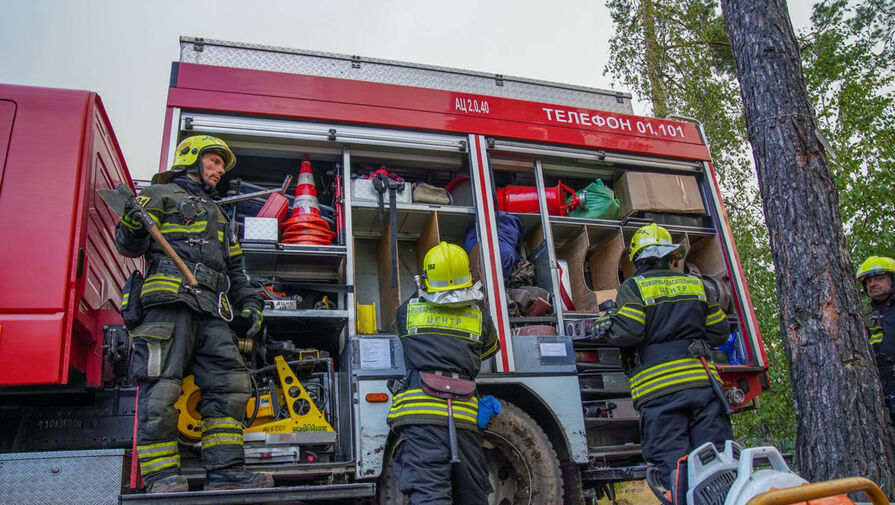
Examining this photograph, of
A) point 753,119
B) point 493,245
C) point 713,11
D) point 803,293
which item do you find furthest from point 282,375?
point 713,11

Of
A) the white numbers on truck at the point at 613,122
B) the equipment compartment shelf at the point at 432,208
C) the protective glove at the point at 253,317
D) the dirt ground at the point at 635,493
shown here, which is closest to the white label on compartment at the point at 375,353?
the protective glove at the point at 253,317

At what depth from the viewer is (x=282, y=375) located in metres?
3.63

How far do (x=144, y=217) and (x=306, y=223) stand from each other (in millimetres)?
1063

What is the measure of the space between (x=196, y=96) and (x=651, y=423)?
321 centimetres

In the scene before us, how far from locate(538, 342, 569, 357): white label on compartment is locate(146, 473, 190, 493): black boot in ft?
7.01

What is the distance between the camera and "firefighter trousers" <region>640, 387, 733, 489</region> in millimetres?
3277

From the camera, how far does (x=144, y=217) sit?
3.06 metres

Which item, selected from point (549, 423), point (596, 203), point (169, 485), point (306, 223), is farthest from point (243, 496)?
point (596, 203)

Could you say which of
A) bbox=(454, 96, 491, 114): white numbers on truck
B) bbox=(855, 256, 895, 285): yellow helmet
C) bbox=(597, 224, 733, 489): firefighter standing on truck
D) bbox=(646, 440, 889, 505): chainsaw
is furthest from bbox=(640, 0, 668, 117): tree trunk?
bbox=(646, 440, 889, 505): chainsaw

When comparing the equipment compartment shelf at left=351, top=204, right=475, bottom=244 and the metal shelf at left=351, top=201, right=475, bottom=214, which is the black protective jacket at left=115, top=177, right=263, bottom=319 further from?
the metal shelf at left=351, top=201, right=475, bottom=214

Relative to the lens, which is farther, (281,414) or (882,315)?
(882,315)

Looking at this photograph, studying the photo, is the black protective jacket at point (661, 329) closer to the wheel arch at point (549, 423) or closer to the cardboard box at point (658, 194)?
the wheel arch at point (549, 423)

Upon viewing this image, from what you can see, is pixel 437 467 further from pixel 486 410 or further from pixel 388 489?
pixel 388 489

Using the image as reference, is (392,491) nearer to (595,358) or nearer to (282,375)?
(282,375)
